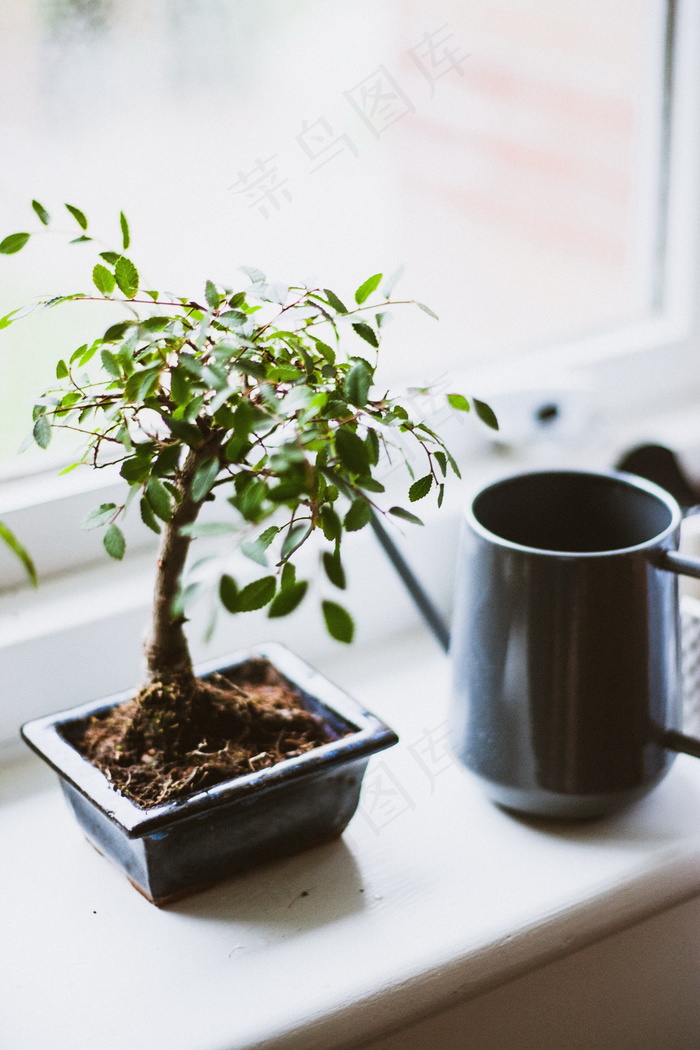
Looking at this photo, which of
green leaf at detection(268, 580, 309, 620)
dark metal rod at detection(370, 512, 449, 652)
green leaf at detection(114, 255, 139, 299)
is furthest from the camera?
dark metal rod at detection(370, 512, 449, 652)

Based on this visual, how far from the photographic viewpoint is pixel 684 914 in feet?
2.13

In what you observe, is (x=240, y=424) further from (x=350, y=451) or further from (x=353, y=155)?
(x=353, y=155)

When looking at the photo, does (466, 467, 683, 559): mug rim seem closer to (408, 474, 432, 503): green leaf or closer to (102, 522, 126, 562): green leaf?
(408, 474, 432, 503): green leaf

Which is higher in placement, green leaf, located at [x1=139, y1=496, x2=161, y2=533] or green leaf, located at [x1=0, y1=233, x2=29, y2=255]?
green leaf, located at [x1=0, y1=233, x2=29, y2=255]


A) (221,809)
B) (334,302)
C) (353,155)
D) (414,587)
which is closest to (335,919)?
(221,809)

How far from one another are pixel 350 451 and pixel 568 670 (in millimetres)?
220

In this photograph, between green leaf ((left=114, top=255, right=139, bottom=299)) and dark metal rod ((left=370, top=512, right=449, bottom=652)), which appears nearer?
green leaf ((left=114, top=255, right=139, bottom=299))

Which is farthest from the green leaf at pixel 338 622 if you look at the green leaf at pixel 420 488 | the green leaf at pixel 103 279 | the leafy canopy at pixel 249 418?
the green leaf at pixel 103 279

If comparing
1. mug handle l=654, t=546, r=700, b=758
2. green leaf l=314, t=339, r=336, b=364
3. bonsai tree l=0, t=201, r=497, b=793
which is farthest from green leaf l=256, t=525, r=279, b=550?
mug handle l=654, t=546, r=700, b=758

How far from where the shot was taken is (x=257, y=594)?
1.50 feet

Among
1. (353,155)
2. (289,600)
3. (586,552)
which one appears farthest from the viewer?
(353,155)

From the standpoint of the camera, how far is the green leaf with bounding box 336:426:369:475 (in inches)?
17.8

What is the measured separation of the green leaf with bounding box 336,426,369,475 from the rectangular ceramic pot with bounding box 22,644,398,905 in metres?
0.21

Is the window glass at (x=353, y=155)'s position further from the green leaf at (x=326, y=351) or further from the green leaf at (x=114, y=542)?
the green leaf at (x=114, y=542)
